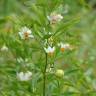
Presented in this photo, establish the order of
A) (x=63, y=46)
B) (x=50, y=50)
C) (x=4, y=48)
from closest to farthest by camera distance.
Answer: (x=50, y=50)
(x=63, y=46)
(x=4, y=48)

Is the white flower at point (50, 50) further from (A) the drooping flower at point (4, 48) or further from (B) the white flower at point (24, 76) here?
(A) the drooping flower at point (4, 48)

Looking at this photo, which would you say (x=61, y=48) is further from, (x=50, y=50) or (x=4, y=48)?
(x=4, y=48)

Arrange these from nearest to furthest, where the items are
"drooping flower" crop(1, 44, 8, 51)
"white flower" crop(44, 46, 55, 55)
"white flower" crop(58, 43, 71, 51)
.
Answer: "white flower" crop(44, 46, 55, 55)
"white flower" crop(58, 43, 71, 51)
"drooping flower" crop(1, 44, 8, 51)

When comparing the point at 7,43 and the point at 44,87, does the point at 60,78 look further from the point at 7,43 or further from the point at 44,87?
the point at 7,43

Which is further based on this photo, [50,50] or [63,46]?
[63,46]

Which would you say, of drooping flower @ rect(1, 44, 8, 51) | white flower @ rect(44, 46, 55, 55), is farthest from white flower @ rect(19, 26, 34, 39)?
drooping flower @ rect(1, 44, 8, 51)

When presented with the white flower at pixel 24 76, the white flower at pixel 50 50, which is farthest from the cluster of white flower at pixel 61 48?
the white flower at pixel 24 76

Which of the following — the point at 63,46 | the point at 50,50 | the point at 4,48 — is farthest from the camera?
the point at 4,48

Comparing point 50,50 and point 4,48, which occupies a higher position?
point 4,48

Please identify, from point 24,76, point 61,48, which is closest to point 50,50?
point 61,48

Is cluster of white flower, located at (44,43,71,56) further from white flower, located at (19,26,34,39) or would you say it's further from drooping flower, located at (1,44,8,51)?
drooping flower, located at (1,44,8,51)

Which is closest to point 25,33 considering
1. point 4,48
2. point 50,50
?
point 50,50
